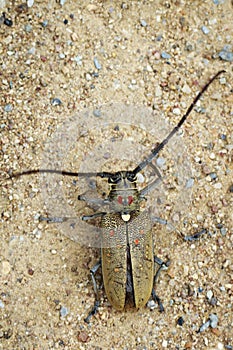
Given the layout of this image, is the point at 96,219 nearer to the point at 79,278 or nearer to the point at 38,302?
the point at 79,278

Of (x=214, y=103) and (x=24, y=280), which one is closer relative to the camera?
(x=24, y=280)

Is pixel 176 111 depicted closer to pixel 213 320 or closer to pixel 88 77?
pixel 88 77

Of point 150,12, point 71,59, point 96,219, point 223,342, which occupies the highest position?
point 150,12

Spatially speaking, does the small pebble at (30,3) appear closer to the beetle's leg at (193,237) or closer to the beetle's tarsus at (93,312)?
→ the beetle's leg at (193,237)

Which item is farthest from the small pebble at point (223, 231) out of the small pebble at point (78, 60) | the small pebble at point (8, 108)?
the small pebble at point (8, 108)

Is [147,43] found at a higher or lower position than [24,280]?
higher

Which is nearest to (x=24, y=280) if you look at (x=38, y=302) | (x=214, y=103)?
(x=38, y=302)

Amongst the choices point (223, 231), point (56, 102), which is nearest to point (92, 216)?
point (56, 102)
